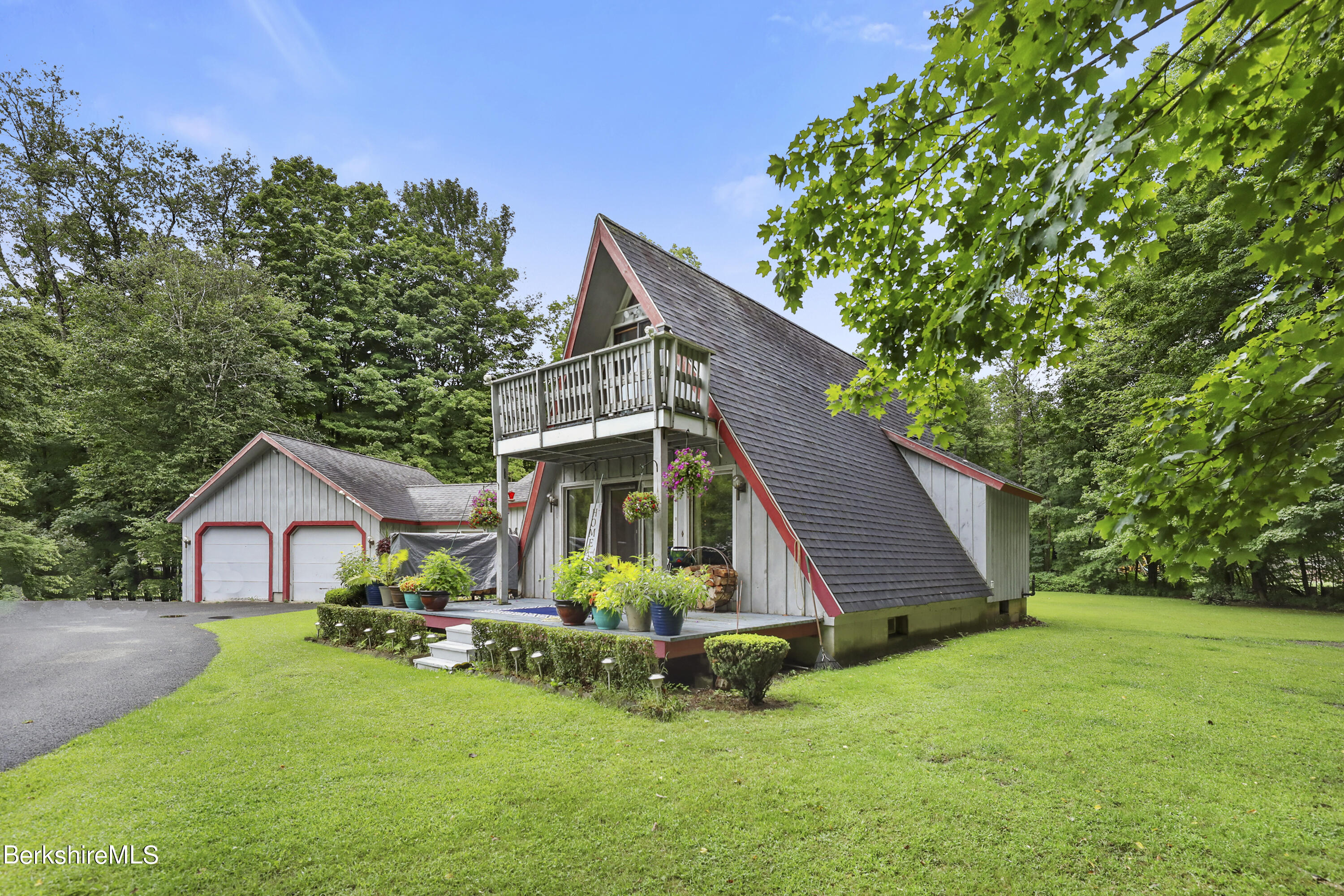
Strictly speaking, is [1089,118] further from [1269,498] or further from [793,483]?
[793,483]

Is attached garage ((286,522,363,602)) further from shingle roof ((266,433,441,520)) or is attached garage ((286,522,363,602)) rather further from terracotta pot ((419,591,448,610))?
terracotta pot ((419,591,448,610))

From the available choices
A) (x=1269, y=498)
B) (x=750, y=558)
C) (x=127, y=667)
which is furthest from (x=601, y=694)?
(x=127, y=667)

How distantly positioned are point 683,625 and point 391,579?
232 inches

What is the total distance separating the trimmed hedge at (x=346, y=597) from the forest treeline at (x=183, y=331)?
1150 centimetres

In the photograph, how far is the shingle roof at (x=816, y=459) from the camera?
8.66 meters

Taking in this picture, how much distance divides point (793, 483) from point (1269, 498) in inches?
262

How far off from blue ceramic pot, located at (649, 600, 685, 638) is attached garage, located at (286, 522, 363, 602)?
13.6m

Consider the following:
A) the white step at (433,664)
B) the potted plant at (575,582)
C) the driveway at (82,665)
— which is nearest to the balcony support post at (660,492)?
the potted plant at (575,582)

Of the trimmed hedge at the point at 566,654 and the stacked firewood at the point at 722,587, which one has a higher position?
the stacked firewood at the point at 722,587

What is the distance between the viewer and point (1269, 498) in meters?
2.36

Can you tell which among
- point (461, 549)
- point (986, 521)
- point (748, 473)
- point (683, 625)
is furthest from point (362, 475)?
point (986, 521)

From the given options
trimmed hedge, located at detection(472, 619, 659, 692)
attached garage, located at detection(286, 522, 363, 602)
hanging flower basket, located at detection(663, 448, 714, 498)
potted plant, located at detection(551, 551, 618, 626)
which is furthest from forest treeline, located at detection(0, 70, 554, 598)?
hanging flower basket, located at detection(663, 448, 714, 498)

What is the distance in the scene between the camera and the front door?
34.8ft

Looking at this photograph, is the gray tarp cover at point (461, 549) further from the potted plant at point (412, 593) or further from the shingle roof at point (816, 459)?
the shingle roof at point (816, 459)
